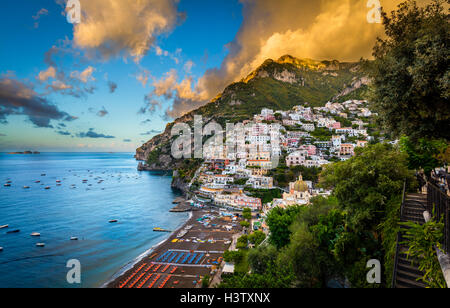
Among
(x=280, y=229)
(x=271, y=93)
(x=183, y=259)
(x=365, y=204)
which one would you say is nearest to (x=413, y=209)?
(x=365, y=204)

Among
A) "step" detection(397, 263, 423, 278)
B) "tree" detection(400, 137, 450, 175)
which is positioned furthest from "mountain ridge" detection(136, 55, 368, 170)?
"step" detection(397, 263, 423, 278)

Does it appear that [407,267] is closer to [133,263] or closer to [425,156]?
[425,156]

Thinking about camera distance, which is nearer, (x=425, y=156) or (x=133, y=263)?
(x=425, y=156)

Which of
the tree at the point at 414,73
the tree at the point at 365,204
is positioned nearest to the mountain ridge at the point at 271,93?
the tree at the point at 365,204

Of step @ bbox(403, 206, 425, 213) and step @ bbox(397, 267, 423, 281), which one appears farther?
step @ bbox(403, 206, 425, 213)

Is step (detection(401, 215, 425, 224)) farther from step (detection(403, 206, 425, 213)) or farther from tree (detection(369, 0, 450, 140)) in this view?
tree (detection(369, 0, 450, 140))
